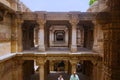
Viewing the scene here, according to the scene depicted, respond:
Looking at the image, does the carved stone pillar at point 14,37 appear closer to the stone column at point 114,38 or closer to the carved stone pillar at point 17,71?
the carved stone pillar at point 17,71

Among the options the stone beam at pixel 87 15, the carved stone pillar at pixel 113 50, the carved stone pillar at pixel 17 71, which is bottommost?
the carved stone pillar at pixel 17 71

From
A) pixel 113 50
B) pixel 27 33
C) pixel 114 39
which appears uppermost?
pixel 27 33

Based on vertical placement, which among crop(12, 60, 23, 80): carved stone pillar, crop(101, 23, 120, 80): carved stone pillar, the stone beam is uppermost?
the stone beam

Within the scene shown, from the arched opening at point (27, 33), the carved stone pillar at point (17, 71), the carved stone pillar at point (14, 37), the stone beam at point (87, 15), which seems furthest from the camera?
the arched opening at point (27, 33)

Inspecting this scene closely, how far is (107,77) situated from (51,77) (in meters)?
15.1

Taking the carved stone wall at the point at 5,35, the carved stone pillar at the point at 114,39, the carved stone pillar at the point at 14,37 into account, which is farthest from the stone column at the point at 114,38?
the carved stone pillar at the point at 14,37

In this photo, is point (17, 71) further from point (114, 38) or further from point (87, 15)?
point (114, 38)

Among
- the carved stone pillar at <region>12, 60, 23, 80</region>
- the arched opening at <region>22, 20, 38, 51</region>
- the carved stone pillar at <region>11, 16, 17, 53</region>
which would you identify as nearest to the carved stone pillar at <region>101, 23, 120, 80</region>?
the carved stone pillar at <region>12, 60, 23, 80</region>

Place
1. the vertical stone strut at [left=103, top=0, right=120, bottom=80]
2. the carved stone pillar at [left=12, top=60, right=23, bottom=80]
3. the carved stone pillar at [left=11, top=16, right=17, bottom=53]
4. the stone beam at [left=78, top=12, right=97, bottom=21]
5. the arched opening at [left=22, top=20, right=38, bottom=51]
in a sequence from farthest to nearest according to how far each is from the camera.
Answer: the arched opening at [left=22, top=20, right=38, bottom=51] < the stone beam at [left=78, top=12, right=97, bottom=21] < the carved stone pillar at [left=11, top=16, right=17, bottom=53] < the carved stone pillar at [left=12, top=60, right=23, bottom=80] < the vertical stone strut at [left=103, top=0, right=120, bottom=80]

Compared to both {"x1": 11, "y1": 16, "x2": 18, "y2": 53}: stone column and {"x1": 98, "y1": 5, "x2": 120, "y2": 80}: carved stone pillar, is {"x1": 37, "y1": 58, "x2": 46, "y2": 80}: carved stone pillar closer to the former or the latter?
{"x1": 11, "y1": 16, "x2": 18, "y2": 53}: stone column

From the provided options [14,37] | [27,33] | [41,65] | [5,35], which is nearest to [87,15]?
[41,65]

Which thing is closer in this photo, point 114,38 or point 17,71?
point 114,38

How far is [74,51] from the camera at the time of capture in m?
14.0

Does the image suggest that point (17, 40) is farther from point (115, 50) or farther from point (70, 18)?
point (115, 50)
